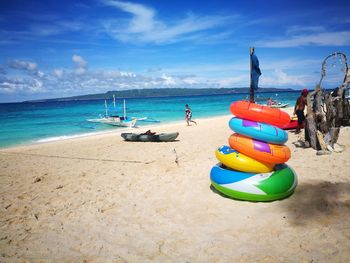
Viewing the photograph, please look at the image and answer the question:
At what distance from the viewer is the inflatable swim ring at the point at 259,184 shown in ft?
18.2

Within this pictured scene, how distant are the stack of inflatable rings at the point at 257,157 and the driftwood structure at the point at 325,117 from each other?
4.19 meters

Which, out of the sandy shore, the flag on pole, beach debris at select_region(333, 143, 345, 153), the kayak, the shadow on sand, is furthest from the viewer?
the kayak

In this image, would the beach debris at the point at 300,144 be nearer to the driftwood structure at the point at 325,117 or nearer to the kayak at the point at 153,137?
the driftwood structure at the point at 325,117

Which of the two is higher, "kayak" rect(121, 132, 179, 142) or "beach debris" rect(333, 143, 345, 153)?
"beach debris" rect(333, 143, 345, 153)

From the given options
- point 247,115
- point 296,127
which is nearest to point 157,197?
point 247,115

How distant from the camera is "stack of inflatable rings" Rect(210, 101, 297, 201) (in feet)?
18.3

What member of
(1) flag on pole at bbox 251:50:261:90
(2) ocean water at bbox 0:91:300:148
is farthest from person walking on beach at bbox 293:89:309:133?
(2) ocean water at bbox 0:91:300:148

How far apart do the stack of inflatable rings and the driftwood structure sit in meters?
4.19

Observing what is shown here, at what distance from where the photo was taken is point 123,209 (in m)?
5.99

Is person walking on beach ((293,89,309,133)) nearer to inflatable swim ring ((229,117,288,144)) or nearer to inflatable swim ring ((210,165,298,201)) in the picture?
inflatable swim ring ((229,117,288,144))

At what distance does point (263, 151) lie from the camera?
557 centimetres

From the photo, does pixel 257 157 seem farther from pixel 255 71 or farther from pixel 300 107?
pixel 300 107

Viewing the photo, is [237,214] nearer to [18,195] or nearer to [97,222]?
[97,222]

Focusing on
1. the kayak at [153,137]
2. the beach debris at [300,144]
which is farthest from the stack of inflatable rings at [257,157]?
the kayak at [153,137]
